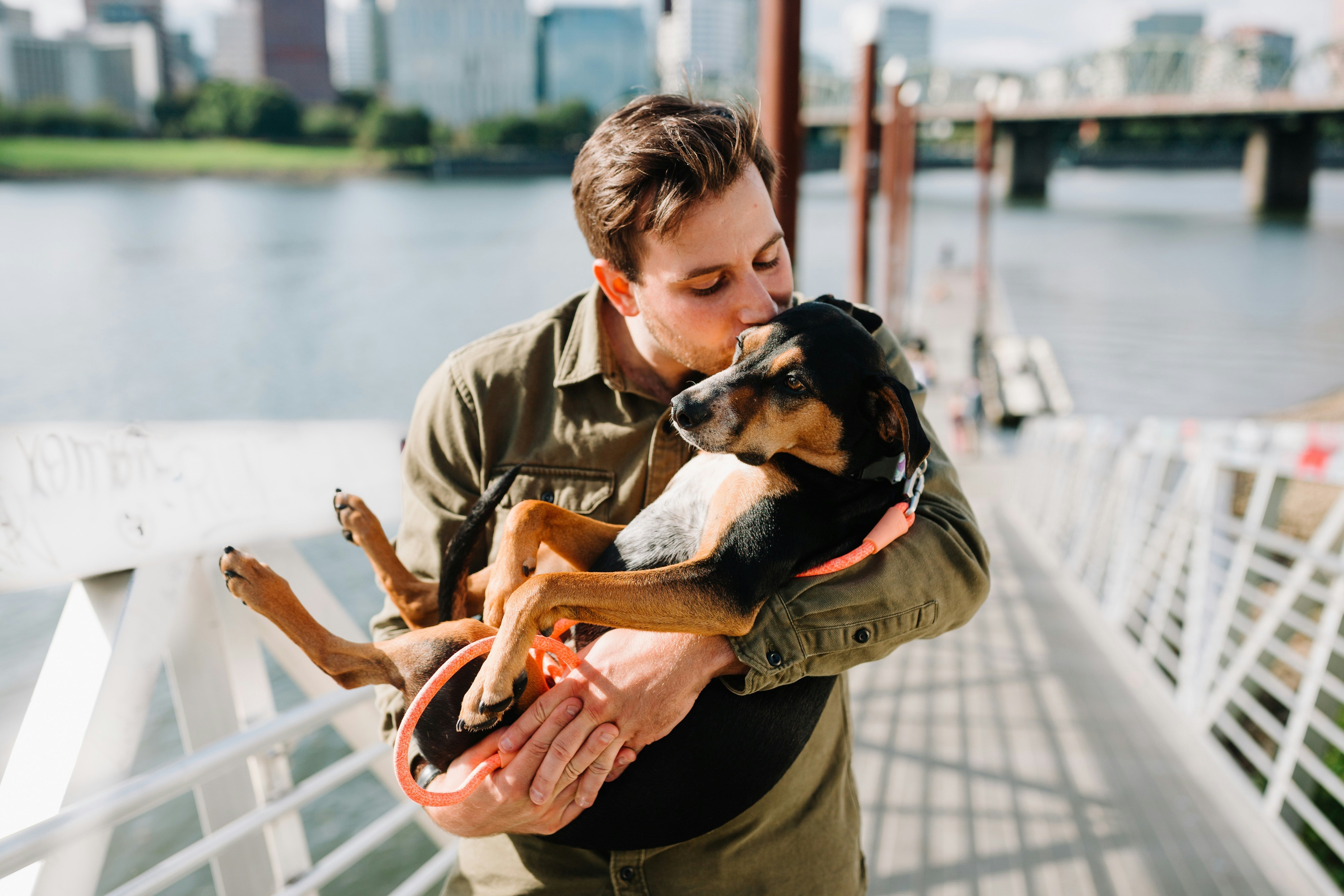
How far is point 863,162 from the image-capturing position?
502 inches

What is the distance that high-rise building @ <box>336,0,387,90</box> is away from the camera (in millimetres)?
62094

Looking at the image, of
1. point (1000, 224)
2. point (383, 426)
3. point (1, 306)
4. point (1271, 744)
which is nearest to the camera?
point (383, 426)

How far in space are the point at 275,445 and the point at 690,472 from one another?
0.91 metres

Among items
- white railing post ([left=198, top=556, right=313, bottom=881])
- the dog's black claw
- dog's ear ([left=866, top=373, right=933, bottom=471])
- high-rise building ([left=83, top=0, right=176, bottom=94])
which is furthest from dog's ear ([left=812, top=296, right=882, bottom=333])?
high-rise building ([left=83, top=0, right=176, bottom=94])

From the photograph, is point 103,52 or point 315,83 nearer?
point 103,52

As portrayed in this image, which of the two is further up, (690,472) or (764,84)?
(764,84)

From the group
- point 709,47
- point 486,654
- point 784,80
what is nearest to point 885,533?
point 486,654

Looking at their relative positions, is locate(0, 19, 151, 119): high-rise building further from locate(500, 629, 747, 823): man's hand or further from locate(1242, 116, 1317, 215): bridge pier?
locate(1242, 116, 1317, 215): bridge pier

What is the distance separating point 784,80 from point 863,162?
28.7ft

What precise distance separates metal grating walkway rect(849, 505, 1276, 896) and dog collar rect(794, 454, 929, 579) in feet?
6.83

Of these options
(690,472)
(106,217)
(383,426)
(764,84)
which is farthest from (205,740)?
(106,217)

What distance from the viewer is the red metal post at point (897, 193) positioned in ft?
66.6

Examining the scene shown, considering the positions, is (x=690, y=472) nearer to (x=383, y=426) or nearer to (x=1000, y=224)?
(x=383, y=426)

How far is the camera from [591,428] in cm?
185
